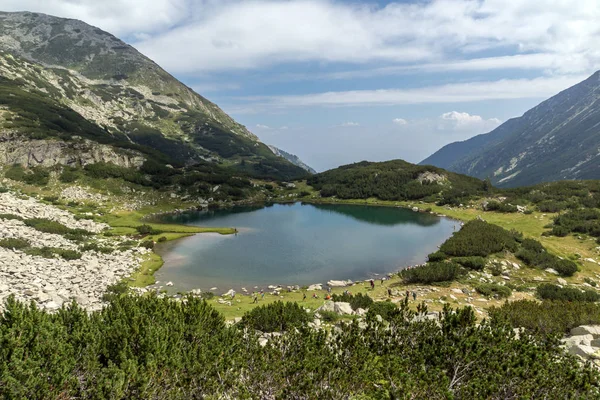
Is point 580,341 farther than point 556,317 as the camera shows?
No

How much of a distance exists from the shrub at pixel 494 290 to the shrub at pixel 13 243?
50.0 m

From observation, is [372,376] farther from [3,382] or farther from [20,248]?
[20,248]

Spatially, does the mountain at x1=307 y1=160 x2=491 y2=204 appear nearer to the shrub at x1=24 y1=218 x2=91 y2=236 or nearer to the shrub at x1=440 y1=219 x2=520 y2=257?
the shrub at x1=440 y1=219 x2=520 y2=257

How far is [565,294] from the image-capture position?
1177 inches

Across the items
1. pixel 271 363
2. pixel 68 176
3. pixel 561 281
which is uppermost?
pixel 68 176

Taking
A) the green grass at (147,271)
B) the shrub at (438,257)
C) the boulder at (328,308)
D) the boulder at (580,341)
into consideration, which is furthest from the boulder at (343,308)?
the shrub at (438,257)

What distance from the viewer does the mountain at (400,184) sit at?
102812mm

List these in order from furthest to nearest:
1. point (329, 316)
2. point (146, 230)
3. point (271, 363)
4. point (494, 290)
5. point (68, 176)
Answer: point (68, 176) < point (146, 230) < point (494, 290) < point (329, 316) < point (271, 363)

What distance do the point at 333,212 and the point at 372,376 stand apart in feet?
280

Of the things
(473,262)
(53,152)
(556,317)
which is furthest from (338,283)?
(53,152)

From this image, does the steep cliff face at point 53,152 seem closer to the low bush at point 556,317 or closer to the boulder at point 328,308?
the boulder at point 328,308

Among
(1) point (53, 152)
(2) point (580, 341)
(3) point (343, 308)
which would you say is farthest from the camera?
(1) point (53, 152)

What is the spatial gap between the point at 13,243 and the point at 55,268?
27.1ft

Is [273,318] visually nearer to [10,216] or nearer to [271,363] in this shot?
[271,363]
